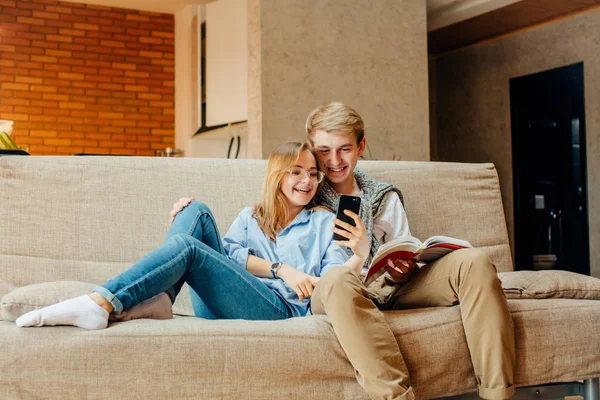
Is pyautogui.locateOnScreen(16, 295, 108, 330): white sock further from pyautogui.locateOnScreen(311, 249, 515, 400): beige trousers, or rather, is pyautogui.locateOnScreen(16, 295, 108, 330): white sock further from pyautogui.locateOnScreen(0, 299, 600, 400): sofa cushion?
pyautogui.locateOnScreen(311, 249, 515, 400): beige trousers

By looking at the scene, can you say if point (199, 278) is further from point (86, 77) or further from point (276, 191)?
point (86, 77)

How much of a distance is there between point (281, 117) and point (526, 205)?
3038 millimetres

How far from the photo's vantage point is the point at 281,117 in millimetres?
4660

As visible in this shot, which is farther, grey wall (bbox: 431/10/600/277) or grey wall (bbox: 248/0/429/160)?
grey wall (bbox: 431/10/600/277)

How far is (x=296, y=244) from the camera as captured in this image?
221 cm

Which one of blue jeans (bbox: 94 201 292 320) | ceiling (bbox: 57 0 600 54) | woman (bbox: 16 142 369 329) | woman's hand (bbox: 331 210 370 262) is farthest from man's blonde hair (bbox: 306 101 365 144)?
ceiling (bbox: 57 0 600 54)

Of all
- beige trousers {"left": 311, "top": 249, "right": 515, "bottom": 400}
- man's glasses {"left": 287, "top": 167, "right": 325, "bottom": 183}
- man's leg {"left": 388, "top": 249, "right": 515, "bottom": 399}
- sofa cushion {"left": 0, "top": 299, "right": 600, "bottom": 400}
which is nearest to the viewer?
sofa cushion {"left": 0, "top": 299, "right": 600, "bottom": 400}

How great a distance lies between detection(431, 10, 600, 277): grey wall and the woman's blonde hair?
4.31 metres

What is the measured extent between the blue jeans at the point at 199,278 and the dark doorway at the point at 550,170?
4.69 metres

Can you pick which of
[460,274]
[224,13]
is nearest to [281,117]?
[224,13]

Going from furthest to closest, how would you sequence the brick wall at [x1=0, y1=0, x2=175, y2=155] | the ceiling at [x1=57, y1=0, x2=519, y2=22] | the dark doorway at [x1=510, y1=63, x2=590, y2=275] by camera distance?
the brick wall at [x1=0, y1=0, x2=175, y2=155] → the dark doorway at [x1=510, y1=63, x2=590, y2=275] → the ceiling at [x1=57, y1=0, x2=519, y2=22]

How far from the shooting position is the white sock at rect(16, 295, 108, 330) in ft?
5.41

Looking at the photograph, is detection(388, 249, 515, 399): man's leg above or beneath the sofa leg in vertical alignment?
above

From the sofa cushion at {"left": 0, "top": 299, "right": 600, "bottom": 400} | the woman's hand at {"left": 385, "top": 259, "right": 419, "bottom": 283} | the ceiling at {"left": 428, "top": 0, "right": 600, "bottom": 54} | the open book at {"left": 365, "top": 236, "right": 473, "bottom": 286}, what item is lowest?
the sofa cushion at {"left": 0, "top": 299, "right": 600, "bottom": 400}
